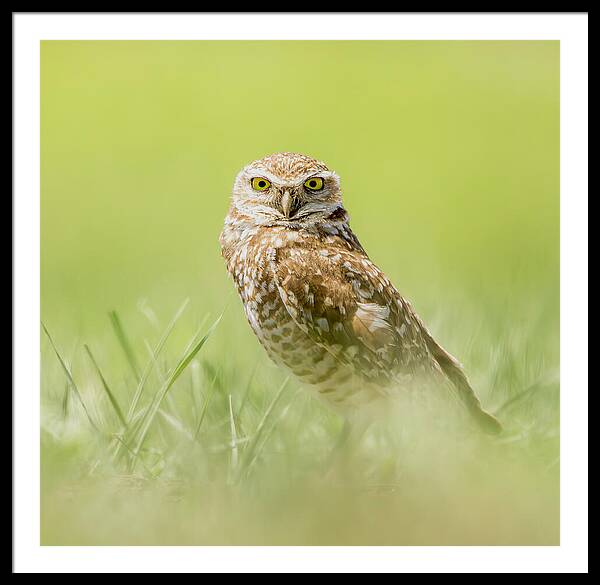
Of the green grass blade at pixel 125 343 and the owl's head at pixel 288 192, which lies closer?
the owl's head at pixel 288 192

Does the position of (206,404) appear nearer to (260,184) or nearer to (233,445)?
(233,445)

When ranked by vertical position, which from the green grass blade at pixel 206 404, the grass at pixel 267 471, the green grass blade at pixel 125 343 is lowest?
the grass at pixel 267 471

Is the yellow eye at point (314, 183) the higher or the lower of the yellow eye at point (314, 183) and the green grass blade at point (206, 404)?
the higher

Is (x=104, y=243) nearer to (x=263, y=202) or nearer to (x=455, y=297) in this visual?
(x=263, y=202)

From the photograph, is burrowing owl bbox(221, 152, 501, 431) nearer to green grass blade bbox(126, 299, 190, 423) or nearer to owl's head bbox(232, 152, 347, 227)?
owl's head bbox(232, 152, 347, 227)

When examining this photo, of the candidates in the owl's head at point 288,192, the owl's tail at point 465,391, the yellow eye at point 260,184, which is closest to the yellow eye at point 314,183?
the owl's head at point 288,192

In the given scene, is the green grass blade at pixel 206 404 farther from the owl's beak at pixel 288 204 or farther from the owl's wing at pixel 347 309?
the owl's beak at pixel 288 204
